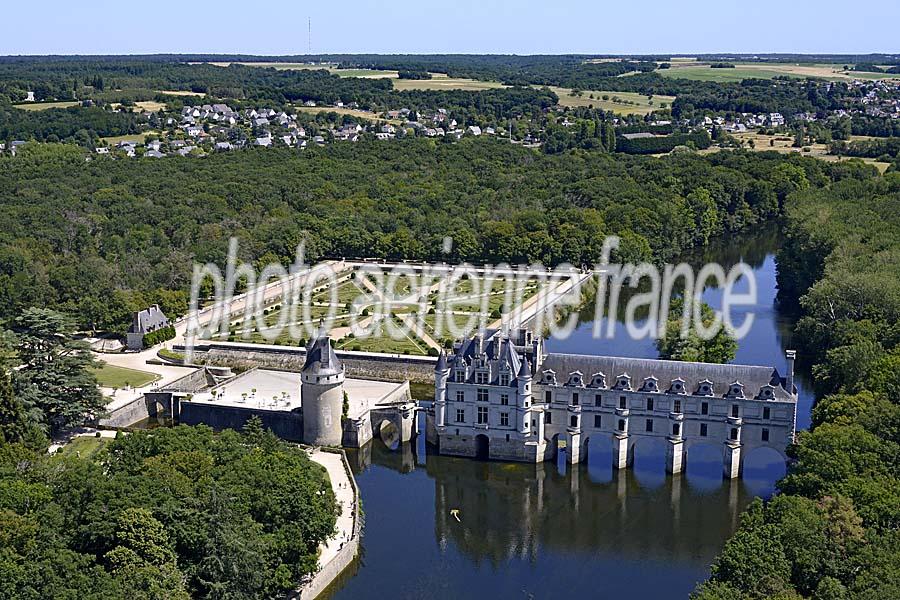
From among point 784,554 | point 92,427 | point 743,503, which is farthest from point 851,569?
point 92,427

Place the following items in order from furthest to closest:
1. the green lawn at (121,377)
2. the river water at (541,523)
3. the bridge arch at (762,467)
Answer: the green lawn at (121,377) < the bridge arch at (762,467) < the river water at (541,523)

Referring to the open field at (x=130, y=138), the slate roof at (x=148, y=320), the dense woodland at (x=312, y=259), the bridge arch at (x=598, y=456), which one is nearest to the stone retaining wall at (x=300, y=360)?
the slate roof at (x=148, y=320)

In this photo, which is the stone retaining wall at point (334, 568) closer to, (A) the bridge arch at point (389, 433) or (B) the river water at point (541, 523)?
(B) the river water at point (541, 523)

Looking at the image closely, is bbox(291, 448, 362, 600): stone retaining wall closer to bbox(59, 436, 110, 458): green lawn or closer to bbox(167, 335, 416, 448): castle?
bbox(167, 335, 416, 448): castle

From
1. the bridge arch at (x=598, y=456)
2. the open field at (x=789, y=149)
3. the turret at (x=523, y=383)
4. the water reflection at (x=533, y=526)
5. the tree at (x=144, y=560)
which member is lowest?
the water reflection at (x=533, y=526)

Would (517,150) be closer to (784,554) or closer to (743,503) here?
(743,503)
